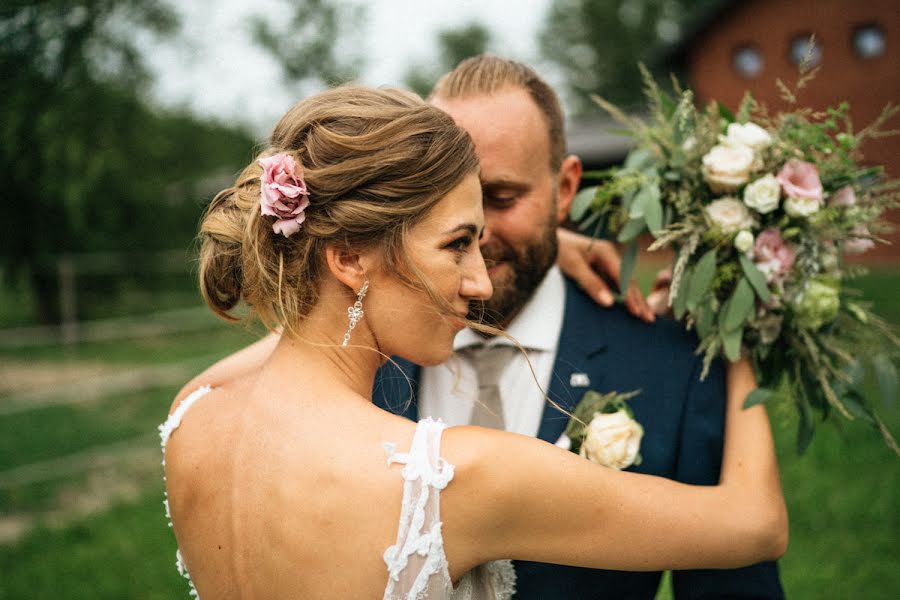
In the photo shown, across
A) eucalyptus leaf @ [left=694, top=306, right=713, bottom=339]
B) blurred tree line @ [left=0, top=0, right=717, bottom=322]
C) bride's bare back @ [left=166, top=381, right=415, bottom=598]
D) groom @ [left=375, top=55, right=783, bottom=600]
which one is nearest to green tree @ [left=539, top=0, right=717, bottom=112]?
blurred tree line @ [left=0, top=0, right=717, bottom=322]

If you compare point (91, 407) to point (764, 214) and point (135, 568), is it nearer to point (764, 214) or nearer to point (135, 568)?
point (135, 568)

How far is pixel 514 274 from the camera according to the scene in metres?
2.69

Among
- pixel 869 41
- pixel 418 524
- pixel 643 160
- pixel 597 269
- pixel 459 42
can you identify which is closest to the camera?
pixel 418 524

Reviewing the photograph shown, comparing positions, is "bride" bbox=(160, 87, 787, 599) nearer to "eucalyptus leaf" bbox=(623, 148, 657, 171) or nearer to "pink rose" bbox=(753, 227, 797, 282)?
"pink rose" bbox=(753, 227, 797, 282)

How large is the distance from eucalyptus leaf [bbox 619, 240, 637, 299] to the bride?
2.41 ft

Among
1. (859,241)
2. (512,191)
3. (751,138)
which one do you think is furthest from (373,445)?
(859,241)

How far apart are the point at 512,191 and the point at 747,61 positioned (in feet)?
74.6

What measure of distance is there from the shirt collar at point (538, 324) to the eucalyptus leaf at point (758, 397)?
0.65 metres

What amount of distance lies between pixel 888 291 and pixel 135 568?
45.6 ft

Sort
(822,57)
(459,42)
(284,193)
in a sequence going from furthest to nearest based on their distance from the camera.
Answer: (459,42) → (822,57) → (284,193)

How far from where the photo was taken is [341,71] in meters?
32.1

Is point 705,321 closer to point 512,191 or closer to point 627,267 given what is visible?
point 627,267

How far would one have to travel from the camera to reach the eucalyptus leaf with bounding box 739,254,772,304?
220 cm

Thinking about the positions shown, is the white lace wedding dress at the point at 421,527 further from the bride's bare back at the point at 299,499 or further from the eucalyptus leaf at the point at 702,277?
the eucalyptus leaf at the point at 702,277
